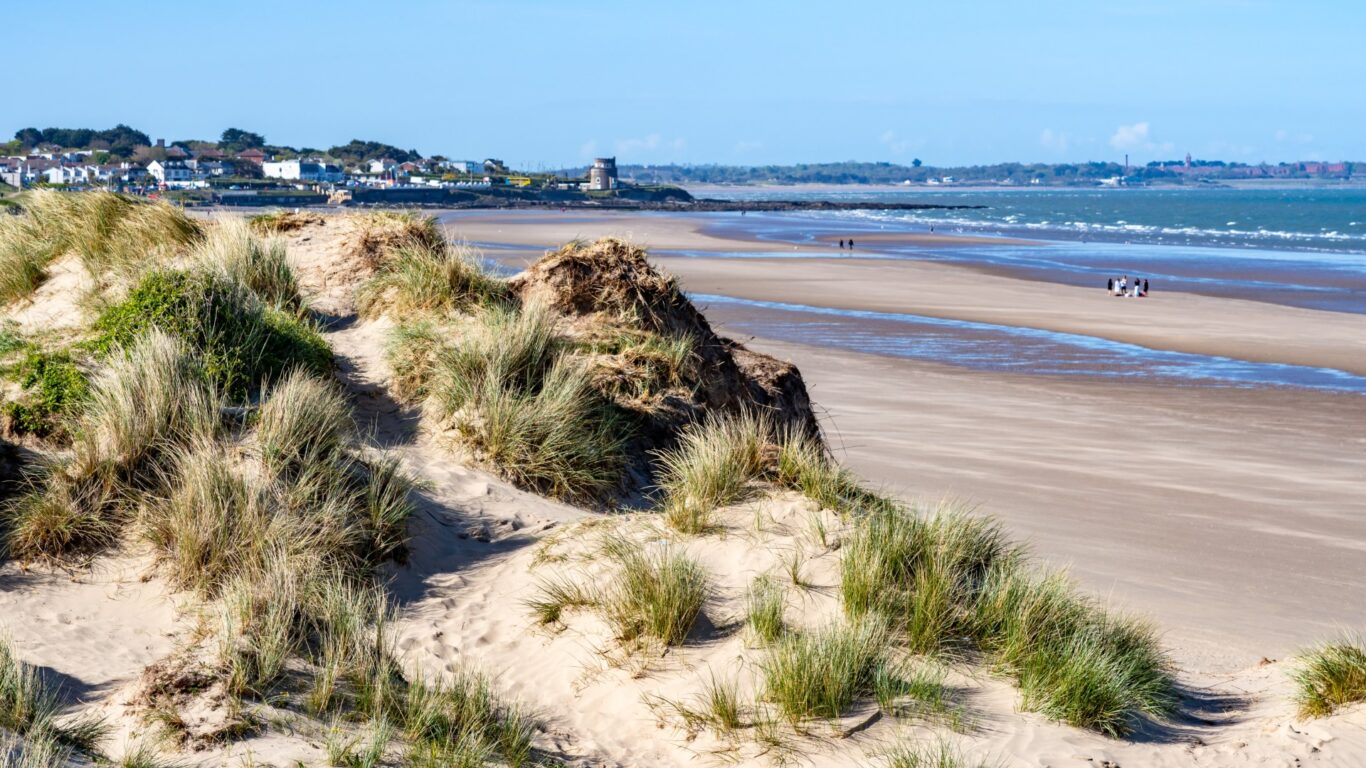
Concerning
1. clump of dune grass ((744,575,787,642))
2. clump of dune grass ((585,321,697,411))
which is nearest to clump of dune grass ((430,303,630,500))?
clump of dune grass ((585,321,697,411))

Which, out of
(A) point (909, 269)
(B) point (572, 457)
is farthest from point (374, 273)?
(A) point (909, 269)

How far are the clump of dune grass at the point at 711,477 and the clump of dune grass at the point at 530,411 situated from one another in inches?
25.8

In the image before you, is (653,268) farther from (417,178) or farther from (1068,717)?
(417,178)

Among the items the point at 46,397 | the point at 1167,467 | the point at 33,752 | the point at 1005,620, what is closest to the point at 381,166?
the point at 1167,467

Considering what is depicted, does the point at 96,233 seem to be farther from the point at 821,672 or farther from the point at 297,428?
the point at 821,672

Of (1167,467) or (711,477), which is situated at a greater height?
(711,477)

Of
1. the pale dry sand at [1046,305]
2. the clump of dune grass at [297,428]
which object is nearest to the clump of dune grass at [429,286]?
the clump of dune grass at [297,428]

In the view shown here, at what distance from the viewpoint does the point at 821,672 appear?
5.52 metres

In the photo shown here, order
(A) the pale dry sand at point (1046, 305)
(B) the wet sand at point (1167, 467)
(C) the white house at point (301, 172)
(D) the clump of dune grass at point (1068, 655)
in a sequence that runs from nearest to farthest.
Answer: (D) the clump of dune grass at point (1068, 655) < (B) the wet sand at point (1167, 467) < (A) the pale dry sand at point (1046, 305) < (C) the white house at point (301, 172)

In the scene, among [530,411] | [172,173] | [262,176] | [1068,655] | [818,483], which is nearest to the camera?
[1068,655]

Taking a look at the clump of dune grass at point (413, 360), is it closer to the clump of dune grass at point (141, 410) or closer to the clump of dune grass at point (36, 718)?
the clump of dune grass at point (141, 410)

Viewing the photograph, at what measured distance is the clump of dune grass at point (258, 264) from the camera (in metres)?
10.6

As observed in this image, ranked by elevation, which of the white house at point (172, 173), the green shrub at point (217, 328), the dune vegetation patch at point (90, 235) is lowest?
the green shrub at point (217, 328)

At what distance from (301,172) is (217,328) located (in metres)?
156
